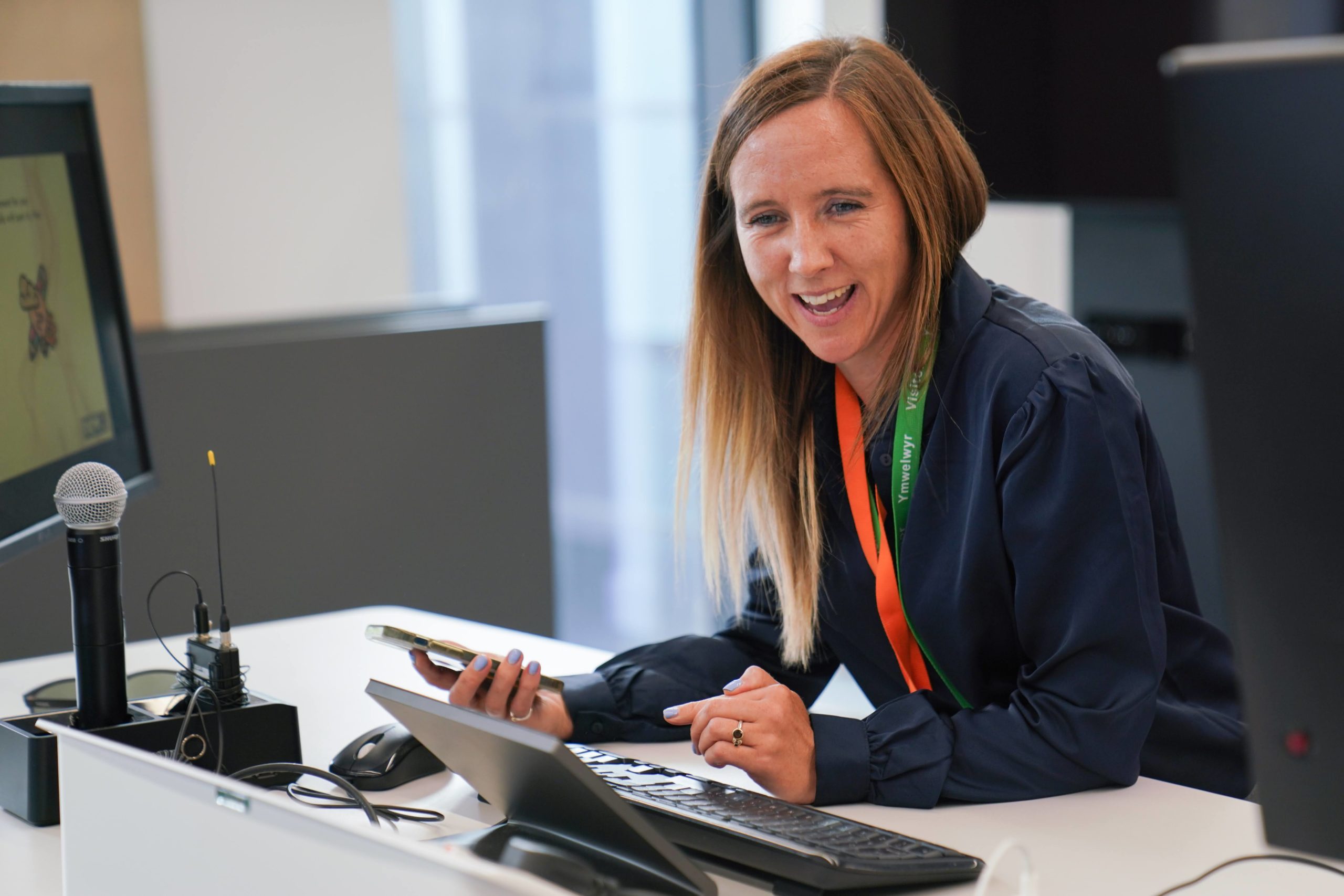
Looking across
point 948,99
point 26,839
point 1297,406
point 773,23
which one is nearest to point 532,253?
point 773,23

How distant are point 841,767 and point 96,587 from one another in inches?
24.4

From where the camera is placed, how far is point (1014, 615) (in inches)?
48.7

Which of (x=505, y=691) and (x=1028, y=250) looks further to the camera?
(x=1028, y=250)

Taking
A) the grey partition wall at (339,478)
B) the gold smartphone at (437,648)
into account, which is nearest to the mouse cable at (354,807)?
the gold smartphone at (437,648)

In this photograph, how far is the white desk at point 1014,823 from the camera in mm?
959

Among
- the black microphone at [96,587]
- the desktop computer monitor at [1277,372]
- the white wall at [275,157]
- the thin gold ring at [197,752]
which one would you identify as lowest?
the thin gold ring at [197,752]

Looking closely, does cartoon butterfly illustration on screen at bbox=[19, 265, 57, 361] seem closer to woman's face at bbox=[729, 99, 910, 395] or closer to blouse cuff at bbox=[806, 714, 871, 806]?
woman's face at bbox=[729, 99, 910, 395]

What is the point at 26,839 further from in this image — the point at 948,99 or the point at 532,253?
the point at 532,253

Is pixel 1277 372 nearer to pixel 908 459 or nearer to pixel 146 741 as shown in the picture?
pixel 908 459

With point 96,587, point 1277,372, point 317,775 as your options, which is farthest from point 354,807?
point 1277,372

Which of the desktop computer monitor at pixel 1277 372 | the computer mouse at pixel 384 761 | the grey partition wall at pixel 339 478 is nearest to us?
the desktop computer monitor at pixel 1277 372

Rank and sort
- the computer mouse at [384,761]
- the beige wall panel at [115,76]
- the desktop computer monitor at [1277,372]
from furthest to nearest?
the beige wall panel at [115,76] → the computer mouse at [384,761] → the desktop computer monitor at [1277,372]

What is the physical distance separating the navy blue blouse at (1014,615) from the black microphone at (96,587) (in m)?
0.41

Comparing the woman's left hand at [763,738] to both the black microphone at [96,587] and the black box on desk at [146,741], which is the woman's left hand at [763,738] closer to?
the black box on desk at [146,741]
